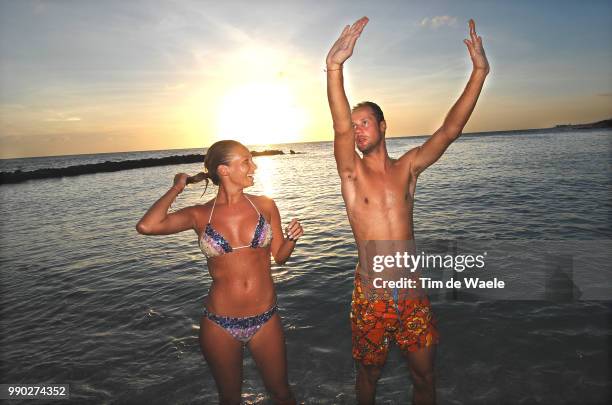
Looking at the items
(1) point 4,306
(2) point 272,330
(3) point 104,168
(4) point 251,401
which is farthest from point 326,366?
(3) point 104,168

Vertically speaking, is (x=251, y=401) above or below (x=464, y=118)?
below

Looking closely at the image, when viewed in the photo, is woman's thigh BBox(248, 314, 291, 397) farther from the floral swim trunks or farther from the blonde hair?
the blonde hair

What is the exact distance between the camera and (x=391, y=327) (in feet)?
10.6

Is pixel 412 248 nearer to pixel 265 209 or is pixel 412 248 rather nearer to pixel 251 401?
pixel 265 209

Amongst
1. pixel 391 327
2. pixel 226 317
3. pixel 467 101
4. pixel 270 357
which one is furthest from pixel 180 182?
pixel 467 101

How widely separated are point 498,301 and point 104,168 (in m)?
62.2

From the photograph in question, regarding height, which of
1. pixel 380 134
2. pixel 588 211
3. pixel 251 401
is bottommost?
pixel 251 401

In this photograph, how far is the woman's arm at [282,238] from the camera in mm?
3131

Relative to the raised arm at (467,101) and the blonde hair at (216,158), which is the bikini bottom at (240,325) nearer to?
the blonde hair at (216,158)

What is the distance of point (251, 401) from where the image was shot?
4465 mm

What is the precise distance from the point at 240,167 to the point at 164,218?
0.80 m

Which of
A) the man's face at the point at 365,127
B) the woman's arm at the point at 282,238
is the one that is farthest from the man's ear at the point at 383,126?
the woman's arm at the point at 282,238

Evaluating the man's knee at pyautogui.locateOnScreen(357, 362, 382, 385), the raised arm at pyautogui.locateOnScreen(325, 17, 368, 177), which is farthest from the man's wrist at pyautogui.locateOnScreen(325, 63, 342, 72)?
the man's knee at pyautogui.locateOnScreen(357, 362, 382, 385)

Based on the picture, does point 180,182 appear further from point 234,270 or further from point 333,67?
point 333,67
